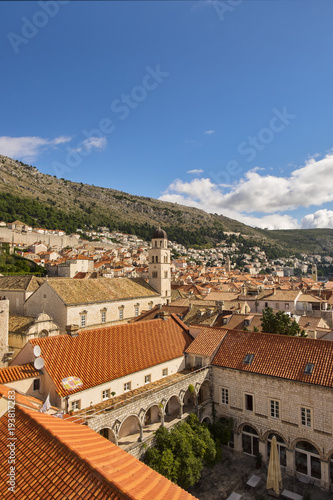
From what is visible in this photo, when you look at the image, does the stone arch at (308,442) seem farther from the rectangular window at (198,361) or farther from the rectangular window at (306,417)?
the rectangular window at (198,361)

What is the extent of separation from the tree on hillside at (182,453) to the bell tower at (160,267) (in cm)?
2660

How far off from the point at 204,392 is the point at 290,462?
23.8 ft

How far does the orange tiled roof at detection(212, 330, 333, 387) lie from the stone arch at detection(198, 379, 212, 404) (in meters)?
2.11

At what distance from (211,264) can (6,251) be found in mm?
129927

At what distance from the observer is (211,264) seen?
18888 centimetres

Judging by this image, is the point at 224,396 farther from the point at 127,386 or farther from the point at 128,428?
the point at 127,386

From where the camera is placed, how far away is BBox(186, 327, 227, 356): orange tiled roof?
80.6ft

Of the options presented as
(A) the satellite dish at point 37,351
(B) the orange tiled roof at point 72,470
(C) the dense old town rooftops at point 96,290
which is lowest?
(B) the orange tiled roof at point 72,470

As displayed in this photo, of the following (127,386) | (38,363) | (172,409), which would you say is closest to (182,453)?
(127,386)

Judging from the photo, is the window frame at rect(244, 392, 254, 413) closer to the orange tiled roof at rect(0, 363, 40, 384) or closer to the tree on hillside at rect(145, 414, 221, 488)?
the tree on hillside at rect(145, 414, 221, 488)

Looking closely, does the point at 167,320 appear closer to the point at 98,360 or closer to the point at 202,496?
the point at 98,360

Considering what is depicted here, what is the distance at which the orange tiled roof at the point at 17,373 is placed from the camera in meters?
16.5

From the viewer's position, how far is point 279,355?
2141 centimetres

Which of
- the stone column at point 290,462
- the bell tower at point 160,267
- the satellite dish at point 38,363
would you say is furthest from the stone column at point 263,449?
the bell tower at point 160,267
